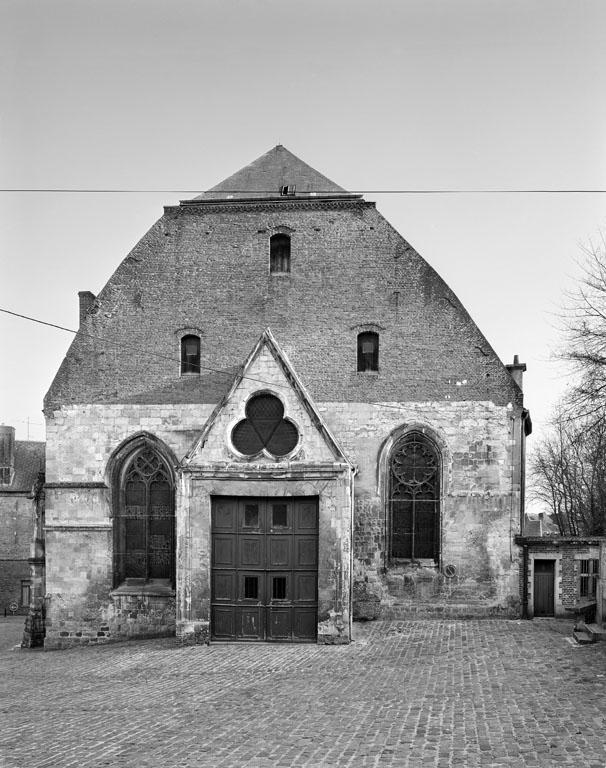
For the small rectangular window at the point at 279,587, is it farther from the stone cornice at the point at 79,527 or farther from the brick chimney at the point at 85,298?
the brick chimney at the point at 85,298

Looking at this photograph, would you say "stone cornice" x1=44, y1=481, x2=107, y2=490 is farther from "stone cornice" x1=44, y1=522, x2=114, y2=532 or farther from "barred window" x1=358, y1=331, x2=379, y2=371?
"barred window" x1=358, y1=331, x2=379, y2=371

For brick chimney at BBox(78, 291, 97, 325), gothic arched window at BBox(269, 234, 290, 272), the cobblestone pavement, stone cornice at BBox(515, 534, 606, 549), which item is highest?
gothic arched window at BBox(269, 234, 290, 272)

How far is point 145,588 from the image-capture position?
2031 centimetres

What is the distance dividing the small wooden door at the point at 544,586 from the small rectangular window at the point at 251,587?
728cm

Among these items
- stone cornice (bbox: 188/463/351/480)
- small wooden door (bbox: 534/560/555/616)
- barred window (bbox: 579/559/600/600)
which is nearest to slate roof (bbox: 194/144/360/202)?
stone cornice (bbox: 188/463/351/480)

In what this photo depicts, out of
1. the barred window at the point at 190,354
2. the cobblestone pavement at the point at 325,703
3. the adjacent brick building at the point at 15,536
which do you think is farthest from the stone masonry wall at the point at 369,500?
the adjacent brick building at the point at 15,536

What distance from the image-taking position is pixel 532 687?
1266cm

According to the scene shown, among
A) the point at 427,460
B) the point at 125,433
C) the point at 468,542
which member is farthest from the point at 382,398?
the point at 125,433

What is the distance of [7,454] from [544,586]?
3643cm

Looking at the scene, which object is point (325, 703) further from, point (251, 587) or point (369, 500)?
point (369, 500)

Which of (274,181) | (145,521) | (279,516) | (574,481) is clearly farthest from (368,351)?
(574,481)

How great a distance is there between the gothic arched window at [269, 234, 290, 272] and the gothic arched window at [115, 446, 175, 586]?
6119mm

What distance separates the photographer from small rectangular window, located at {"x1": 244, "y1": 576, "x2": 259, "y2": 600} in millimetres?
18250

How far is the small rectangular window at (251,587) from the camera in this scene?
1825 centimetres
